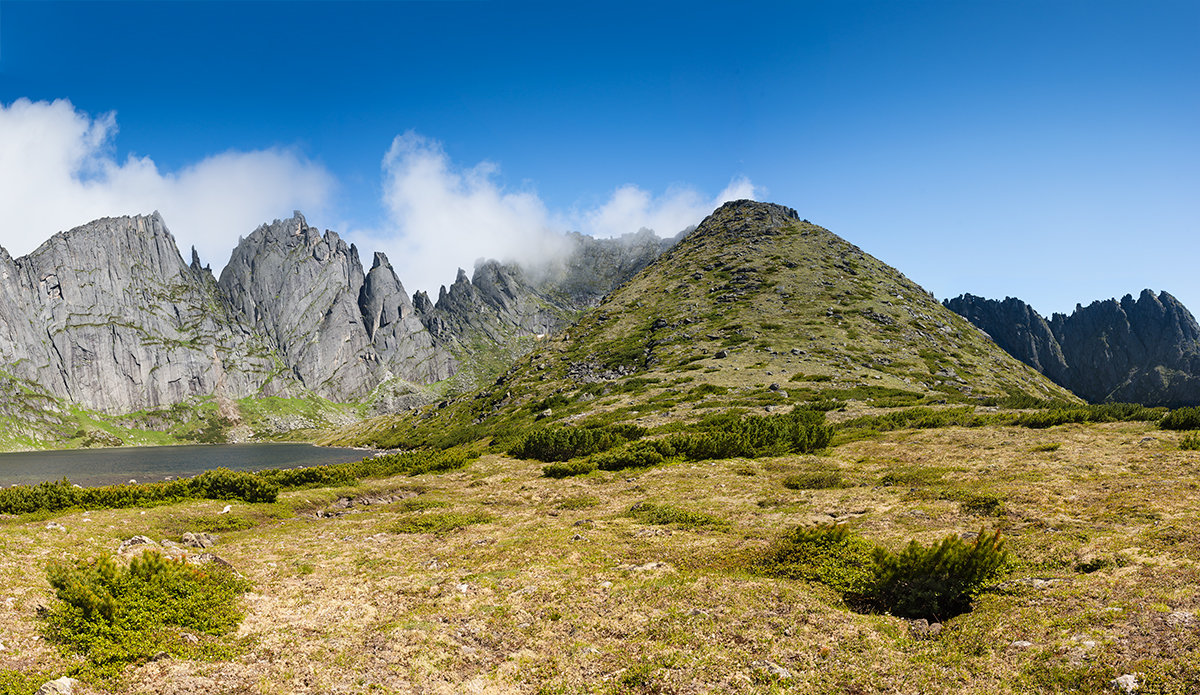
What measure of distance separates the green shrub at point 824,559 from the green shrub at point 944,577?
1.01 metres

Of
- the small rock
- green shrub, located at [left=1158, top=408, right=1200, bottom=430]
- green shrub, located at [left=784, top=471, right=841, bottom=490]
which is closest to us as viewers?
the small rock

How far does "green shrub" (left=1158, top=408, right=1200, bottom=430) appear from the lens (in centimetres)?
→ 2966

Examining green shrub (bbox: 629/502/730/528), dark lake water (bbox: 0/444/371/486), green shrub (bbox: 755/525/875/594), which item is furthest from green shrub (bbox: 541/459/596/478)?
dark lake water (bbox: 0/444/371/486)

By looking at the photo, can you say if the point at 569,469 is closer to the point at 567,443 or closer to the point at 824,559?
the point at 567,443

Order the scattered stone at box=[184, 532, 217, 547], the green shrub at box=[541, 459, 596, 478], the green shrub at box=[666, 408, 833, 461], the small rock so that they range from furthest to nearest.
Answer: the green shrub at box=[666, 408, 833, 461] < the green shrub at box=[541, 459, 596, 478] < the scattered stone at box=[184, 532, 217, 547] < the small rock

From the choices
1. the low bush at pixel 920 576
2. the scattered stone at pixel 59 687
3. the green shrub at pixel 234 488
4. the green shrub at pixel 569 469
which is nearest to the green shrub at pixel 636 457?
the green shrub at pixel 569 469

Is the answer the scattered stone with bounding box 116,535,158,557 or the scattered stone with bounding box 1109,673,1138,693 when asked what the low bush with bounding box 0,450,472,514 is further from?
the scattered stone with bounding box 1109,673,1138,693

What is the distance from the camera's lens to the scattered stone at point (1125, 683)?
7.77m

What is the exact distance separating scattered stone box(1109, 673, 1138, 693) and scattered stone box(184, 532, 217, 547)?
25003 mm

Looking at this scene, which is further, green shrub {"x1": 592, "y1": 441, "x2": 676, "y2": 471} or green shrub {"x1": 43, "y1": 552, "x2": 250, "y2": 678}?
green shrub {"x1": 592, "y1": 441, "x2": 676, "y2": 471}

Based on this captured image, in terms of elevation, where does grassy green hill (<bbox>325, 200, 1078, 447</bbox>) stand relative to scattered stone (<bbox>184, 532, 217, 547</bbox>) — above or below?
above

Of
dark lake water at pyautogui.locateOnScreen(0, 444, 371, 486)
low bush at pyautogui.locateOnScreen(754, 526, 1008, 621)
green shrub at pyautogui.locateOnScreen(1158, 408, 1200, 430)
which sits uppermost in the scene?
green shrub at pyautogui.locateOnScreen(1158, 408, 1200, 430)

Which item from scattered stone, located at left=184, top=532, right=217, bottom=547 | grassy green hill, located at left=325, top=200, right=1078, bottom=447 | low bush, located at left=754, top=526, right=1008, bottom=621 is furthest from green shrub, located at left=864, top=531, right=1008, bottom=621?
grassy green hill, located at left=325, top=200, right=1078, bottom=447

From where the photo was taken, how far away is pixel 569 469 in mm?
36531
